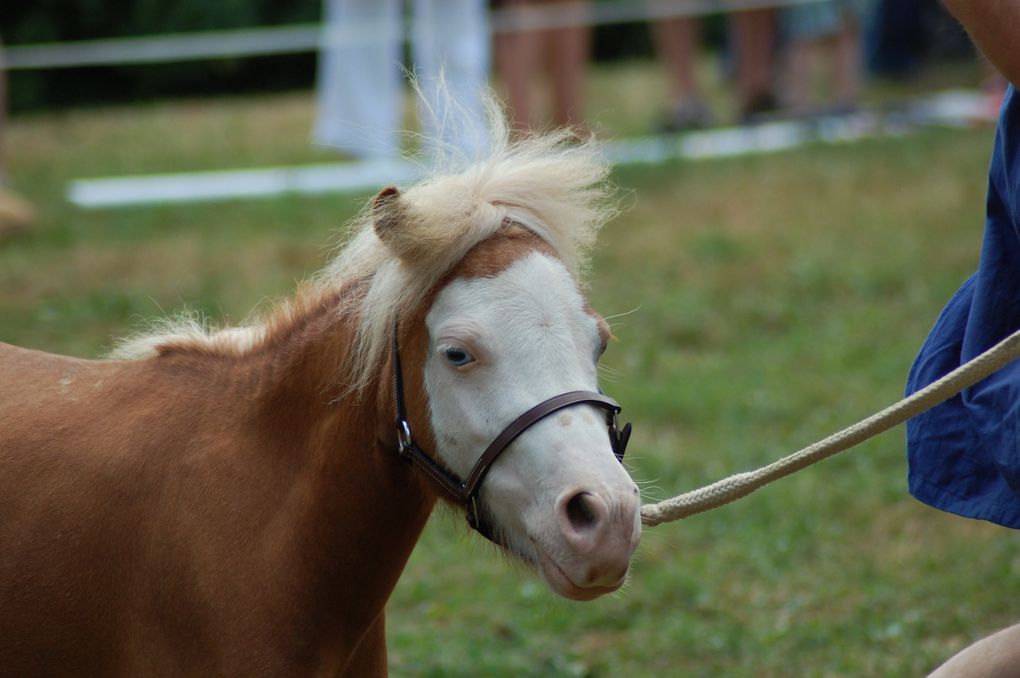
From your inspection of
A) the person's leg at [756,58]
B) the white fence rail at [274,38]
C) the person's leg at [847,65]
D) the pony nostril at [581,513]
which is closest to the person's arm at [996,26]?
the pony nostril at [581,513]

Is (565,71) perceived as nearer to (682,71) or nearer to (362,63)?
(362,63)

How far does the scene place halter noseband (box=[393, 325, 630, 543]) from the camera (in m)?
2.22

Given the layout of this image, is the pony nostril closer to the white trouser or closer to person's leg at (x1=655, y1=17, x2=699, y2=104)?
the white trouser

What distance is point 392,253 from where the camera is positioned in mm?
2398

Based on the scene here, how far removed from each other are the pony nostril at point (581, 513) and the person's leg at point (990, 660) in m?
0.88

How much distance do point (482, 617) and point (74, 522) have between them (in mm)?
→ 2170

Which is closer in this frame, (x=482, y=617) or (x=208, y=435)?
(x=208, y=435)

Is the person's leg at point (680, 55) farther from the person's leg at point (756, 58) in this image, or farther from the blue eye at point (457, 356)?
the blue eye at point (457, 356)

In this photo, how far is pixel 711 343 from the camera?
22.9ft

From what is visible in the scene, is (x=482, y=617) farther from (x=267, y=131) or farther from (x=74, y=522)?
(x=267, y=131)

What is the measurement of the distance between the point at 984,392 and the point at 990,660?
1.72ft

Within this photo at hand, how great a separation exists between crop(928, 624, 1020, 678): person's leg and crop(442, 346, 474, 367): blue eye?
3.70 feet

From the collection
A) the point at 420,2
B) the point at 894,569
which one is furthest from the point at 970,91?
the point at 894,569

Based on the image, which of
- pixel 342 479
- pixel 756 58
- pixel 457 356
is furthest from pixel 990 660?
pixel 756 58
